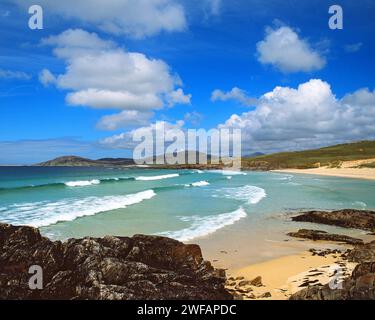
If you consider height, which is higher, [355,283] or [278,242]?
[355,283]

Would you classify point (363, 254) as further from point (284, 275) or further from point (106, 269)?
point (106, 269)

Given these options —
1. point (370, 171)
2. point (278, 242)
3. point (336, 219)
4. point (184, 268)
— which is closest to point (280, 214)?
point (336, 219)

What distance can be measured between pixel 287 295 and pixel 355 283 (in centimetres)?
219

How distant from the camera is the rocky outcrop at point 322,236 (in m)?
18.5

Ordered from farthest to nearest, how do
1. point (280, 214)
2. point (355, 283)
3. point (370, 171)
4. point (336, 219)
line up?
point (370, 171), point (280, 214), point (336, 219), point (355, 283)

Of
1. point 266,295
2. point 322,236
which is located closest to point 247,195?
point 322,236

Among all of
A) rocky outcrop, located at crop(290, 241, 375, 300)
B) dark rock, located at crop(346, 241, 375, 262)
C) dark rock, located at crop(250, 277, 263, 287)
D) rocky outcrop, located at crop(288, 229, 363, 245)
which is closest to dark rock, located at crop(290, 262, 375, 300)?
rocky outcrop, located at crop(290, 241, 375, 300)

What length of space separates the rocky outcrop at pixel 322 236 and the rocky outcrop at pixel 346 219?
11.6 ft

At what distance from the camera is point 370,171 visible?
94312 millimetres

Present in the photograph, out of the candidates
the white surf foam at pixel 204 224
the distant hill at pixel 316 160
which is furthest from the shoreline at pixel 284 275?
the distant hill at pixel 316 160

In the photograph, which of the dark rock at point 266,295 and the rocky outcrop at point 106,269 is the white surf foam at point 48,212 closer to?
the rocky outcrop at point 106,269

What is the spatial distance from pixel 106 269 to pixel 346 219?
58.1ft

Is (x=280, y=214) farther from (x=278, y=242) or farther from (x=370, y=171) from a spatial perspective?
(x=370, y=171)

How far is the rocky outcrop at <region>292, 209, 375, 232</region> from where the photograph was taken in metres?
22.4
